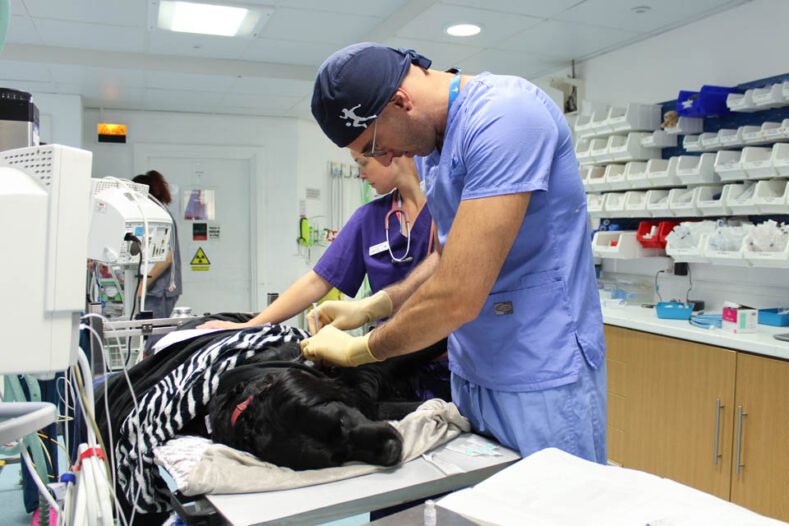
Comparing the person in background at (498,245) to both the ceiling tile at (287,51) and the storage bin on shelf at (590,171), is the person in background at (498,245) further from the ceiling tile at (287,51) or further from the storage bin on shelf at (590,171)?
the ceiling tile at (287,51)

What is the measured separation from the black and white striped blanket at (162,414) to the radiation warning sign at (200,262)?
505 centimetres

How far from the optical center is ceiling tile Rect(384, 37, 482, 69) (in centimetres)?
406

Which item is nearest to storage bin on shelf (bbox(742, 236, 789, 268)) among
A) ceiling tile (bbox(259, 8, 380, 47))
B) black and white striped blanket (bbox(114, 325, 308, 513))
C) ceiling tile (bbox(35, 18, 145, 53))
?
black and white striped blanket (bbox(114, 325, 308, 513))

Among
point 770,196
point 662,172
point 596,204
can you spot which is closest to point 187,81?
point 596,204

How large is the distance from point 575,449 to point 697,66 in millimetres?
3061

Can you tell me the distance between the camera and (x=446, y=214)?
1.37 meters

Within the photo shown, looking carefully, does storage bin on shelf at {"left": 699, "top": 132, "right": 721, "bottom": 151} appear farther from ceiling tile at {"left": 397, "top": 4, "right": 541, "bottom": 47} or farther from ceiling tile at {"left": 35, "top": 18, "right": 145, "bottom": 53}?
ceiling tile at {"left": 35, "top": 18, "right": 145, "bottom": 53}

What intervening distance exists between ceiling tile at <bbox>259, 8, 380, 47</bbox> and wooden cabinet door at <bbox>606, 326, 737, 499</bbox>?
2380 millimetres

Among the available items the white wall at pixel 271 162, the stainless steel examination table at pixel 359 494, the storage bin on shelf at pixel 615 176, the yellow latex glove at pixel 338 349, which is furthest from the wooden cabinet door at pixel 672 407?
the white wall at pixel 271 162

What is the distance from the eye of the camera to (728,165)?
3043 mm

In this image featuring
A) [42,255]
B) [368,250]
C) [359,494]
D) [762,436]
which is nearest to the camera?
[42,255]

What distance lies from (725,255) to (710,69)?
46.8 inches

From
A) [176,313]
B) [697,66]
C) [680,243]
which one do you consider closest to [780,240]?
[680,243]

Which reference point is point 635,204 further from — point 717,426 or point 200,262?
point 200,262
